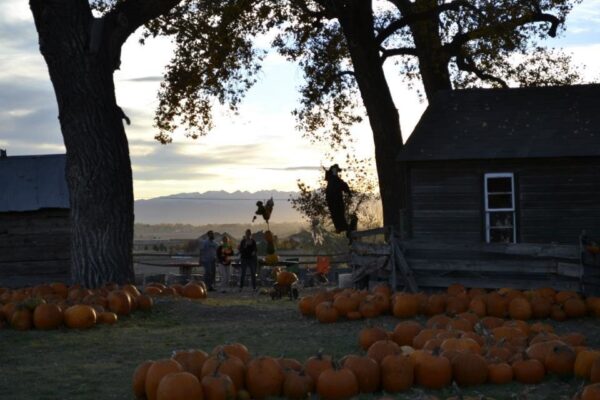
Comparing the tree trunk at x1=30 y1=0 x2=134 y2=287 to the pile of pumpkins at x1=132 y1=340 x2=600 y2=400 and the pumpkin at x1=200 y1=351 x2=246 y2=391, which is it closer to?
the pile of pumpkins at x1=132 y1=340 x2=600 y2=400

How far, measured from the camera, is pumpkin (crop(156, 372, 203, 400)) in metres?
9.09

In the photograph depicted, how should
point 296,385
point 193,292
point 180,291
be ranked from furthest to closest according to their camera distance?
point 180,291 < point 193,292 < point 296,385

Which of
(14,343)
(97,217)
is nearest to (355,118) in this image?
(97,217)

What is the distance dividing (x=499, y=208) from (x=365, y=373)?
15.2m

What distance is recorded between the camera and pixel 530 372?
10.3 m

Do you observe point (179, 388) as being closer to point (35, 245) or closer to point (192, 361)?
point (192, 361)

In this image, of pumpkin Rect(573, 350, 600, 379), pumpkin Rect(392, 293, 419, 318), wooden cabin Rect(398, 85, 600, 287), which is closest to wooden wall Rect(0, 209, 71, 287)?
wooden cabin Rect(398, 85, 600, 287)

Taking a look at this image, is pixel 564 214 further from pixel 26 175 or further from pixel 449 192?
pixel 26 175

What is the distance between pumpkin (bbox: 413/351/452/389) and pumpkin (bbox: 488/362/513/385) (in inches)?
18.5

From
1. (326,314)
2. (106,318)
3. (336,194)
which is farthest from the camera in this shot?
(336,194)

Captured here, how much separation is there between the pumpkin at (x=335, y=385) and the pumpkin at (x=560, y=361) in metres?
2.20

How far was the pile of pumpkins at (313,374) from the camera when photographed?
927 cm

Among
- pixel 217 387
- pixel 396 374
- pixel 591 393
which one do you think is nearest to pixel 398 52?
pixel 396 374

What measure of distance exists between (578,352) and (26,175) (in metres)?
22.8
